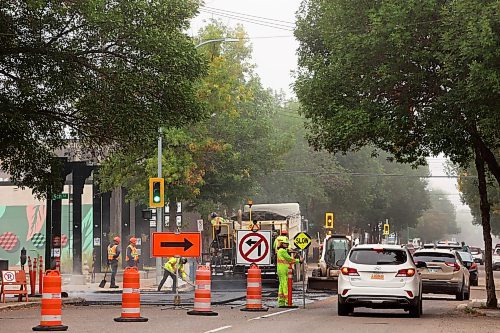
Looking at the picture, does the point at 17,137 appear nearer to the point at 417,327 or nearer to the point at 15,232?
the point at 417,327

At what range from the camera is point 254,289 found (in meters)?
25.1

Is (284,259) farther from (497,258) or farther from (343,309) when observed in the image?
(497,258)

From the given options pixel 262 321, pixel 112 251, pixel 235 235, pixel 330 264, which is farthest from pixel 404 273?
pixel 235 235

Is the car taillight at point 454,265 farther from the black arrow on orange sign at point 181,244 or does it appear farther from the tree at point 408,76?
the black arrow on orange sign at point 181,244

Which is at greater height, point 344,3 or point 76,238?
point 344,3

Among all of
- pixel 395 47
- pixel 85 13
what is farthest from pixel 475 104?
pixel 85 13

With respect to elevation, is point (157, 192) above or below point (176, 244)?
above

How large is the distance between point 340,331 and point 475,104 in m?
7.71

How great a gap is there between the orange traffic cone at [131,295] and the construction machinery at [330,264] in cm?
1637

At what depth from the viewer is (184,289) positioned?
40.0m

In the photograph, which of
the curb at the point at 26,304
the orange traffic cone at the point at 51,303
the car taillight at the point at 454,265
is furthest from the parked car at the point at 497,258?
the orange traffic cone at the point at 51,303

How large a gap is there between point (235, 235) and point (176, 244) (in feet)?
61.2

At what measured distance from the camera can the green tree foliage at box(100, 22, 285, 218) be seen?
159ft

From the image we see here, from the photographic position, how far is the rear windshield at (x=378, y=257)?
24.5 meters
